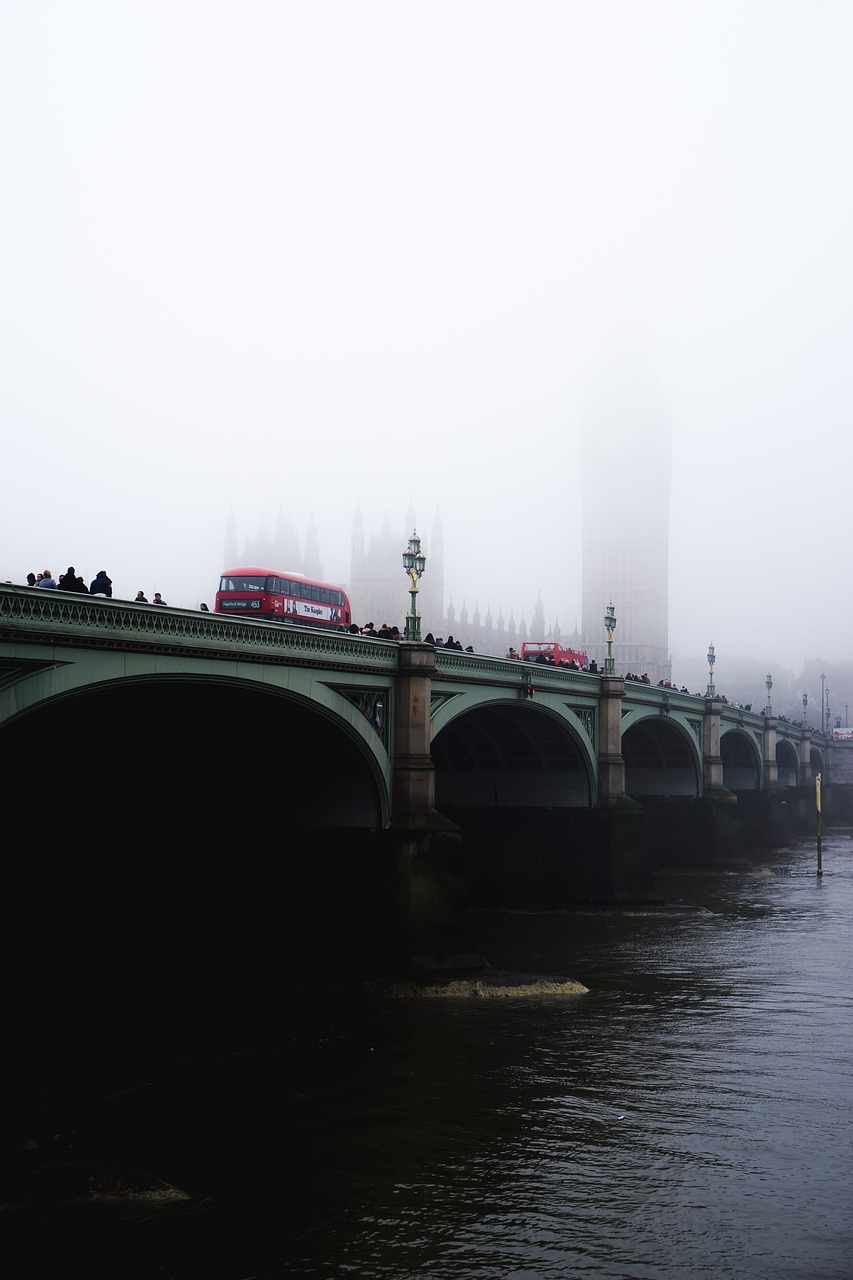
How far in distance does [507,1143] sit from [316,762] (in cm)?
1504

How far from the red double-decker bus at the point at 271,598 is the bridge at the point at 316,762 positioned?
20.6 feet

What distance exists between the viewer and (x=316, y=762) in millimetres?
31469

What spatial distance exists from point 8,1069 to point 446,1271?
416 inches

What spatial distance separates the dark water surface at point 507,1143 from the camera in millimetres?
13500

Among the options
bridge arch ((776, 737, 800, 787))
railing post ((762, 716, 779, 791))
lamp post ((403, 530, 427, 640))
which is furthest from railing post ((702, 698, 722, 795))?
lamp post ((403, 530, 427, 640))

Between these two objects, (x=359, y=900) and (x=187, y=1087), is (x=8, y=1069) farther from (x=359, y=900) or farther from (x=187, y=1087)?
(x=359, y=900)

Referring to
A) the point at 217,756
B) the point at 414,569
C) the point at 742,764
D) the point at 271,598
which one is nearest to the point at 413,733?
the point at 414,569

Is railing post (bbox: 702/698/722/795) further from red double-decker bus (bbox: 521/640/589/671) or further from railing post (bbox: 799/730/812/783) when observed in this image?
railing post (bbox: 799/730/812/783)

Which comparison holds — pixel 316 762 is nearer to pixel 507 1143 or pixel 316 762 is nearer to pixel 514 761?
pixel 507 1143

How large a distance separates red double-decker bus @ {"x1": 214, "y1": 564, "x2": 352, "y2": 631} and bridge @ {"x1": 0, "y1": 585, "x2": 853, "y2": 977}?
627 cm

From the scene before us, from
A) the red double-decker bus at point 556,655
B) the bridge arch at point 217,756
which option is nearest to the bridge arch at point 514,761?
the red double-decker bus at point 556,655

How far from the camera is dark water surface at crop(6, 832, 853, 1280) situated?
44.3 ft

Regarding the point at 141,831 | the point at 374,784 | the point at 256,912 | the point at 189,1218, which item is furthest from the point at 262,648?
the point at 189,1218

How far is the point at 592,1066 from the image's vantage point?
21719 mm
